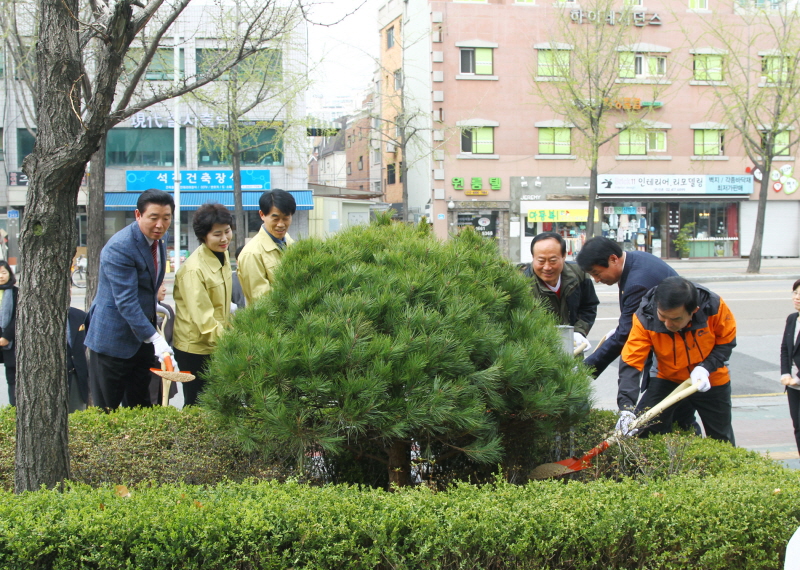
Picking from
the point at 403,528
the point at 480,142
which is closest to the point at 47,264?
the point at 403,528

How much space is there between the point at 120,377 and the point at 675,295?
10.4 ft

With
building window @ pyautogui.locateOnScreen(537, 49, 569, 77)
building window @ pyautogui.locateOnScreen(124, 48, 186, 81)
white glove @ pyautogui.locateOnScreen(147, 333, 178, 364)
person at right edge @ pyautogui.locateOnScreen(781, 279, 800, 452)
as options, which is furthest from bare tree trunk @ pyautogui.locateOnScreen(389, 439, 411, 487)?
building window @ pyautogui.locateOnScreen(537, 49, 569, 77)

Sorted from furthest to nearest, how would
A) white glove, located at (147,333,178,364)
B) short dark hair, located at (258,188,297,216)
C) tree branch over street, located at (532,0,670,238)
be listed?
tree branch over street, located at (532,0,670,238), short dark hair, located at (258,188,297,216), white glove, located at (147,333,178,364)

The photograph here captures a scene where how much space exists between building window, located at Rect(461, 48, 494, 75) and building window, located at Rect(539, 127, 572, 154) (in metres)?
3.57

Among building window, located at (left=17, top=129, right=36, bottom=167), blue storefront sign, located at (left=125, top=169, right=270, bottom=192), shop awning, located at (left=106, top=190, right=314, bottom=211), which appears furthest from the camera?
blue storefront sign, located at (left=125, top=169, right=270, bottom=192)

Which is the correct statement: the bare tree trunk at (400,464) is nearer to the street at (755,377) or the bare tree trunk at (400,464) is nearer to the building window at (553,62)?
the street at (755,377)

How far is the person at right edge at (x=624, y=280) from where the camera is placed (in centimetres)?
437

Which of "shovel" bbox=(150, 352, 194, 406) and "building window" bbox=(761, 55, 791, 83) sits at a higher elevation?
"building window" bbox=(761, 55, 791, 83)

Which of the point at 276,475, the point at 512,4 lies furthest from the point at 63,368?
the point at 512,4

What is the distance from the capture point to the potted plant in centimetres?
3106

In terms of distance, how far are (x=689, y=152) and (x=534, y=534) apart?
3210 centimetres

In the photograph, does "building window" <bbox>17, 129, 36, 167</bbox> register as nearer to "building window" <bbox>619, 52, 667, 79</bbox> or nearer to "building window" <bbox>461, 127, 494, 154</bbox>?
"building window" <bbox>461, 127, 494, 154</bbox>

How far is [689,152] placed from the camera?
31375 mm

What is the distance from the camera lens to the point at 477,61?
3116 centimetres
